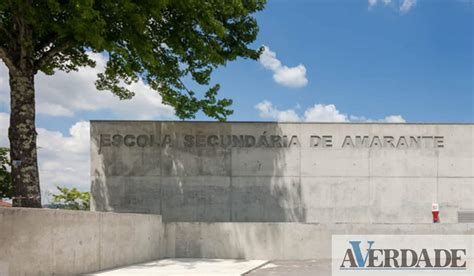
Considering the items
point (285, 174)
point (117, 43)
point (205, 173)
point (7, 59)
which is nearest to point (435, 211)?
point (285, 174)

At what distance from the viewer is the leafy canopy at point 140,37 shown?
1120 centimetres

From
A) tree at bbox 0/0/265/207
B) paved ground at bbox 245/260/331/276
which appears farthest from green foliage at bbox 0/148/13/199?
paved ground at bbox 245/260/331/276

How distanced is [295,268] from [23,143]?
24.9ft

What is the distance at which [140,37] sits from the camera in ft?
40.2

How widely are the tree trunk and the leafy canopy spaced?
804 millimetres

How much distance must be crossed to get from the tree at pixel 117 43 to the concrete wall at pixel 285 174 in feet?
5.40

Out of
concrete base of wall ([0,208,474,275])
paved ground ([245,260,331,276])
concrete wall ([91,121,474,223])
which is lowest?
paved ground ([245,260,331,276])

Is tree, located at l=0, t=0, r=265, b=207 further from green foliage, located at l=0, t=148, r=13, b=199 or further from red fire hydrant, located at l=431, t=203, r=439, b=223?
green foliage, located at l=0, t=148, r=13, b=199

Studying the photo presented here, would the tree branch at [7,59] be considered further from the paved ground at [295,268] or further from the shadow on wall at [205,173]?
the paved ground at [295,268]

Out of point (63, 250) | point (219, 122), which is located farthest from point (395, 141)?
point (63, 250)

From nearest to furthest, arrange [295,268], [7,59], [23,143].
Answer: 1. [295,268]
2. [23,143]
3. [7,59]

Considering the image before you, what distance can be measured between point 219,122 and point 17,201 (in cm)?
675

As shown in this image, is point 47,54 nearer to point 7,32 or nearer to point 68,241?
point 7,32

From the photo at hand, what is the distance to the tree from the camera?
1129cm
